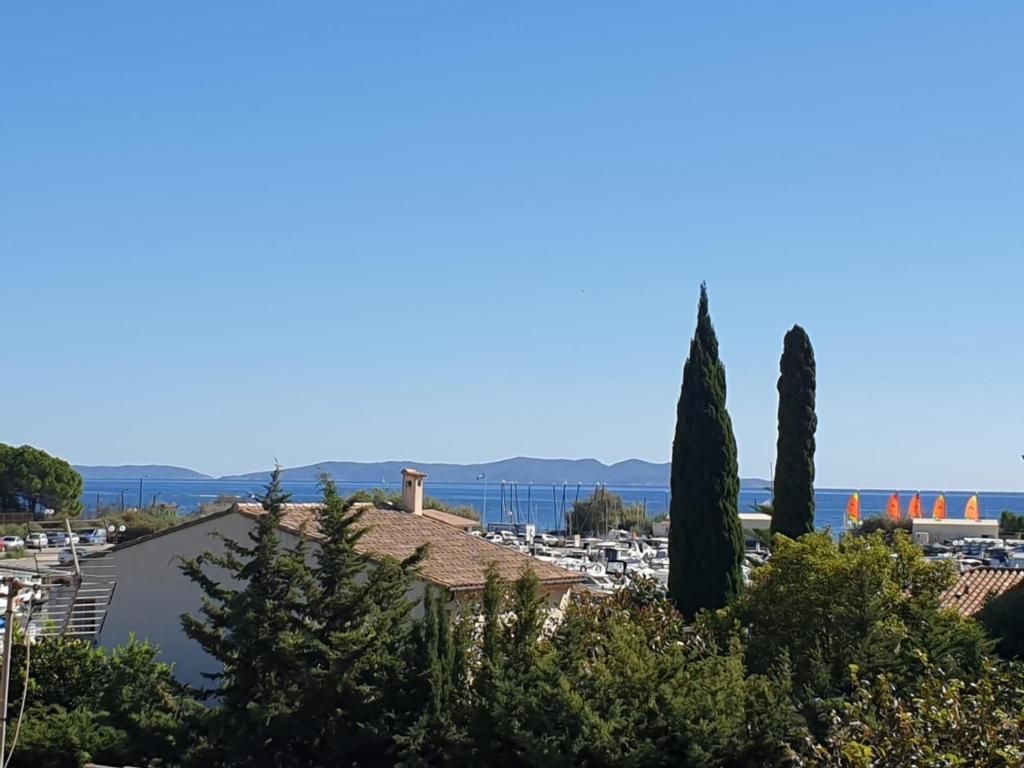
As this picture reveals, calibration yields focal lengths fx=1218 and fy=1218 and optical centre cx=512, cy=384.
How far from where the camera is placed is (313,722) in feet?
57.7

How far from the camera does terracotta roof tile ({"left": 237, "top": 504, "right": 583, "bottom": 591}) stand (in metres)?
26.6

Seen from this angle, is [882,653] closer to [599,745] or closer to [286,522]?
[599,745]

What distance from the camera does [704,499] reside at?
2739cm

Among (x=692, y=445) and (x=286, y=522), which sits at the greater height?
(x=692, y=445)

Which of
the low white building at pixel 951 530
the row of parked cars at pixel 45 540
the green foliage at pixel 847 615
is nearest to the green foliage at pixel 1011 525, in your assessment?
the low white building at pixel 951 530

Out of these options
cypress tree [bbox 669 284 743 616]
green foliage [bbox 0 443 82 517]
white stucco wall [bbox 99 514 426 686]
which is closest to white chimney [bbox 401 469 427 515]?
white stucco wall [bbox 99 514 426 686]

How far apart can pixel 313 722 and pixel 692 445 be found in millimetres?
12833

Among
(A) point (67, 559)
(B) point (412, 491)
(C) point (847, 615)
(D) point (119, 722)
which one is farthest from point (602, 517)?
(D) point (119, 722)

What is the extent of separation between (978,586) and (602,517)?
247 feet

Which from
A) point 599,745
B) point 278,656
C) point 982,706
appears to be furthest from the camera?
point 278,656

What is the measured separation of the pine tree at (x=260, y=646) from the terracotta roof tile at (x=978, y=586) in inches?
683

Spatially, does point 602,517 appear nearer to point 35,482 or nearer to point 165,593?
point 35,482

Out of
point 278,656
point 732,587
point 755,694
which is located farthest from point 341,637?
point 732,587

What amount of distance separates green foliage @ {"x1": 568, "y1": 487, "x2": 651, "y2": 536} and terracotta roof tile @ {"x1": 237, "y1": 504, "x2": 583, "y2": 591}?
74848mm
